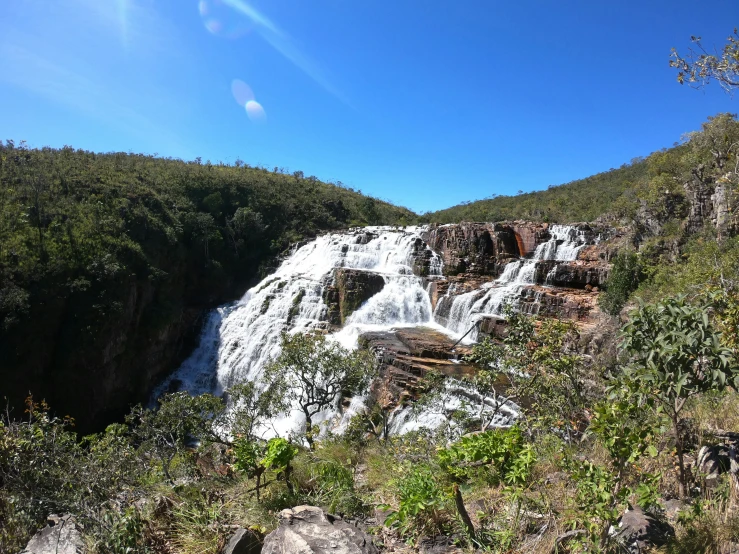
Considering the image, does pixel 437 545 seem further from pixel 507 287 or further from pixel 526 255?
pixel 526 255

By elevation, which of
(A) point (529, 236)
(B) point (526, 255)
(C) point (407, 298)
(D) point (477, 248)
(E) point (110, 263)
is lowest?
(C) point (407, 298)

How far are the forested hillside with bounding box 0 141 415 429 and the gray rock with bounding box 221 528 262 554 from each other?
18766 mm

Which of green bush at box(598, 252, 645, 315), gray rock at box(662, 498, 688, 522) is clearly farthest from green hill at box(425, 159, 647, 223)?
gray rock at box(662, 498, 688, 522)

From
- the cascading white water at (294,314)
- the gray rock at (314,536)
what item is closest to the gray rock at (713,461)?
the gray rock at (314,536)

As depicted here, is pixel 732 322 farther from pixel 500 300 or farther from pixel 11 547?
pixel 500 300

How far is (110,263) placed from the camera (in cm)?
1988

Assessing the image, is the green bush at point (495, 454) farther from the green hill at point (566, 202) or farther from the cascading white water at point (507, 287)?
the green hill at point (566, 202)

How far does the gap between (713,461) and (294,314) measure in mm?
18710

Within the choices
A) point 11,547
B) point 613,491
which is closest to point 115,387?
point 11,547

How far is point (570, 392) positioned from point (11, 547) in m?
6.61

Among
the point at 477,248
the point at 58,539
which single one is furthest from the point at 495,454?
the point at 477,248

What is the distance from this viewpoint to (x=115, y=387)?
1898cm

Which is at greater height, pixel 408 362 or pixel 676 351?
pixel 676 351

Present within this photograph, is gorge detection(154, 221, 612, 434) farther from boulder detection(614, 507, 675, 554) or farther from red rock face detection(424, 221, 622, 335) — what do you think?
boulder detection(614, 507, 675, 554)
